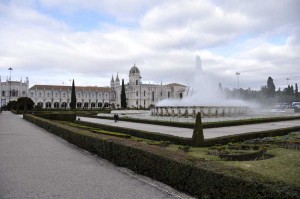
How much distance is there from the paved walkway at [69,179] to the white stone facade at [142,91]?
324 feet

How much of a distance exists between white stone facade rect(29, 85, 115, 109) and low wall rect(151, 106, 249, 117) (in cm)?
7915

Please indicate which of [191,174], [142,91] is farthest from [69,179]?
[142,91]

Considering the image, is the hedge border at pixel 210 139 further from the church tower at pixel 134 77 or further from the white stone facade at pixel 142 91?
the church tower at pixel 134 77

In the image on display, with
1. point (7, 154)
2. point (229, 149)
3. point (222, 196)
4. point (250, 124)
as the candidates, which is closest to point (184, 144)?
Result: point (229, 149)

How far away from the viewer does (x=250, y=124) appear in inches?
1046

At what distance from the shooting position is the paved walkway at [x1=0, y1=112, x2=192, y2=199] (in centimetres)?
704

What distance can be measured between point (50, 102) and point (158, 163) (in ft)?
359

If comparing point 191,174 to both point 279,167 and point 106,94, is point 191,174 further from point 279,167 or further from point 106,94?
point 106,94

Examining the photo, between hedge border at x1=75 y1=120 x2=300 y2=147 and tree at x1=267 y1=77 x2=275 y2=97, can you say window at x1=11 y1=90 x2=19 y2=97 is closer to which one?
tree at x1=267 y1=77 x2=275 y2=97

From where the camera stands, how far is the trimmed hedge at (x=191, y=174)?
5186 millimetres

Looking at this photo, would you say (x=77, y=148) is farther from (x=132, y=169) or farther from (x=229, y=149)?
(x=229, y=149)

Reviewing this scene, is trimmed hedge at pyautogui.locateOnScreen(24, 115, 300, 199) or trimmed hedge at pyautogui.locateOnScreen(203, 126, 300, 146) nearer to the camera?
trimmed hedge at pyautogui.locateOnScreen(24, 115, 300, 199)

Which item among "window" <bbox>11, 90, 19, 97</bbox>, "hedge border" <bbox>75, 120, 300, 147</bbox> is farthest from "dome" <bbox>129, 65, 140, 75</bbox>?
"hedge border" <bbox>75, 120, 300, 147</bbox>

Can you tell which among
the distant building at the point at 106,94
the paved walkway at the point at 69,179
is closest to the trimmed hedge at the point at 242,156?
the paved walkway at the point at 69,179
